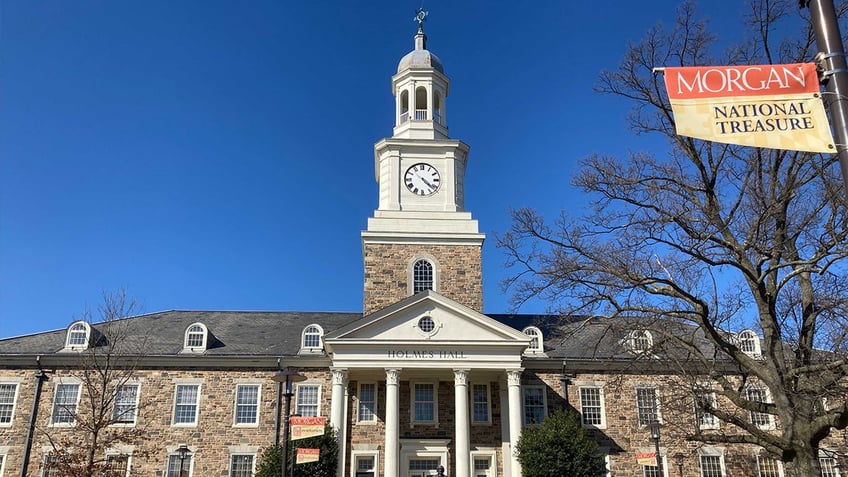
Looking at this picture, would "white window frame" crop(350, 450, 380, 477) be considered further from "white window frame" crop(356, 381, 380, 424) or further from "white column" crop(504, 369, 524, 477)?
"white column" crop(504, 369, 524, 477)

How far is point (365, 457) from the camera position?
2814cm

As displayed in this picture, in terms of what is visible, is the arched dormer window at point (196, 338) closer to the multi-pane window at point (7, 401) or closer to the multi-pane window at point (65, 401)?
the multi-pane window at point (65, 401)

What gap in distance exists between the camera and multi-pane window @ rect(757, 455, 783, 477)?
95.7 ft

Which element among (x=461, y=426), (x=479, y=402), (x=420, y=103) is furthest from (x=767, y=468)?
(x=420, y=103)

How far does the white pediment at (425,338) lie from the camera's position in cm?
2630

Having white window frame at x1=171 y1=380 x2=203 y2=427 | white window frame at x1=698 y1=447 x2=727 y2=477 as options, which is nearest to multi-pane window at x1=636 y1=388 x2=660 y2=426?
white window frame at x1=698 y1=447 x2=727 y2=477

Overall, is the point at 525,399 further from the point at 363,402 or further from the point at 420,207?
the point at 420,207

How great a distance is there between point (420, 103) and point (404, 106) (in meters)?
0.87

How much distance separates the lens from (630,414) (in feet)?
97.1

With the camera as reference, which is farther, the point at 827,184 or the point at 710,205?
the point at 710,205

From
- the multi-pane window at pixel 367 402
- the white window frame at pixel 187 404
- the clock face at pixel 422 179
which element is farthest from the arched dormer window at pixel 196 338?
the clock face at pixel 422 179

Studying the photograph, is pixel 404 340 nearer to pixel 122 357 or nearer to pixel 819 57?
pixel 122 357

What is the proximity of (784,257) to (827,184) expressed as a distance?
2.21 meters

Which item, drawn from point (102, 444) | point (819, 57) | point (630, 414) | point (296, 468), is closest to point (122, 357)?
point (102, 444)
